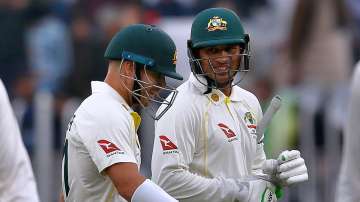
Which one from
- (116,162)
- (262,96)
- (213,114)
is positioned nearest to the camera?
(116,162)

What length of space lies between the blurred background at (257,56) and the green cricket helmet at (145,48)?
15.7 ft

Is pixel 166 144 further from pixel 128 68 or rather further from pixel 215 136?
pixel 128 68

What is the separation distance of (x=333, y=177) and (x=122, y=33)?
18.1 feet

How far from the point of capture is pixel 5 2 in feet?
42.0

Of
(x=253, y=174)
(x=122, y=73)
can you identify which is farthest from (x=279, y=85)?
(x=122, y=73)

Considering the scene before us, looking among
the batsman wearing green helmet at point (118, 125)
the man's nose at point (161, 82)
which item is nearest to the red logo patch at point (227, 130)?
the batsman wearing green helmet at point (118, 125)

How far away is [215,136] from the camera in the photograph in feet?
22.0

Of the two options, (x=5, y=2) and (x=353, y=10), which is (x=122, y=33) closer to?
(x=5, y=2)

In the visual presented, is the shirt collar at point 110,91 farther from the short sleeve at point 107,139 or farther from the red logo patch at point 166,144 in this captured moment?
the red logo patch at point 166,144

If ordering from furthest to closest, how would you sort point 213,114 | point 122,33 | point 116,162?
point 213,114, point 122,33, point 116,162

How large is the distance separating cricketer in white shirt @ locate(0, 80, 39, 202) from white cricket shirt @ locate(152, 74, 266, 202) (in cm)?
78

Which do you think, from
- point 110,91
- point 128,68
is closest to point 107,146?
point 110,91

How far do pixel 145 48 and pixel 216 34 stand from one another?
737 mm

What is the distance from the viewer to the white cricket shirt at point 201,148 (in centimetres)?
667
